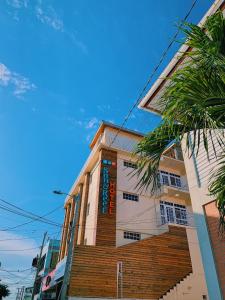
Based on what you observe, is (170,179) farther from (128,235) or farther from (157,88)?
(157,88)

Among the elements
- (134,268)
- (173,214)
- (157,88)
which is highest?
(173,214)

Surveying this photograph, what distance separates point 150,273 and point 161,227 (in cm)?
488

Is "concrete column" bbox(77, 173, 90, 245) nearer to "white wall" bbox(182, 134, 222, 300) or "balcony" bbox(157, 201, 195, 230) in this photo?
"balcony" bbox(157, 201, 195, 230)

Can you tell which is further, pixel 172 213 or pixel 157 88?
pixel 172 213

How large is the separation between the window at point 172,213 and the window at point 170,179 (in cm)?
226

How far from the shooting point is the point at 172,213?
22.8 meters

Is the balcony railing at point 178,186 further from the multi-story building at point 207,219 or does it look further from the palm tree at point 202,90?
the palm tree at point 202,90

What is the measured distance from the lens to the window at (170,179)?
24672mm

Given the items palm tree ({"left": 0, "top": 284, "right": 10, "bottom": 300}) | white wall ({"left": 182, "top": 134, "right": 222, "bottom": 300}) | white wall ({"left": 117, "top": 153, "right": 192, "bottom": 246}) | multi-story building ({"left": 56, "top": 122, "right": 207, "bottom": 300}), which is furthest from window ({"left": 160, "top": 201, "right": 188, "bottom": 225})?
palm tree ({"left": 0, "top": 284, "right": 10, "bottom": 300})

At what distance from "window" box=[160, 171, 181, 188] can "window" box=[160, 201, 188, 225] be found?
226 cm

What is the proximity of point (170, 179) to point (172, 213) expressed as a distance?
378cm

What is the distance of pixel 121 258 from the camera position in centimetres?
1648

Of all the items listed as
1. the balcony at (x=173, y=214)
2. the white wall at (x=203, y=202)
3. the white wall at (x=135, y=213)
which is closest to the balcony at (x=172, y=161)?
the white wall at (x=135, y=213)

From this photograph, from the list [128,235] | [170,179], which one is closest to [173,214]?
[170,179]
